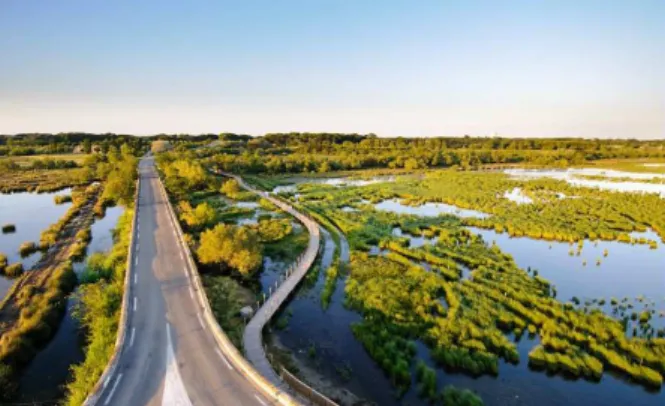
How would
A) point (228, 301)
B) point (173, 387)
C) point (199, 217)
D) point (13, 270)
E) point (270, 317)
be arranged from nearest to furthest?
point (173, 387), point (270, 317), point (228, 301), point (13, 270), point (199, 217)

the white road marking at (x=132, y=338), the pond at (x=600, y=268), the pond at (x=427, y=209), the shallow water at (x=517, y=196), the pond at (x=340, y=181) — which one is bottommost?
the pond at (x=600, y=268)

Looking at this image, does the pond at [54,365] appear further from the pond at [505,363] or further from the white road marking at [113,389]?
the pond at [505,363]

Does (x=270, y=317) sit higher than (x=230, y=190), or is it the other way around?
(x=230, y=190)

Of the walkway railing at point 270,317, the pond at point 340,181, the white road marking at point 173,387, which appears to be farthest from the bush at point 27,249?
the pond at point 340,181

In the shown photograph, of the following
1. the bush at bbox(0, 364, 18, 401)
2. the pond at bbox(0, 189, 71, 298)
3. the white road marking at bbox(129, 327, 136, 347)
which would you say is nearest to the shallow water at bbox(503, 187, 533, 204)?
the white road marking at bbox(129, 327, 136, 347)

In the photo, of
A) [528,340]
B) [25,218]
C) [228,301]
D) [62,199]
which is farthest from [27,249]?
[528,340]

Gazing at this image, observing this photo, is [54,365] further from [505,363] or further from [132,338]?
[505,363]
